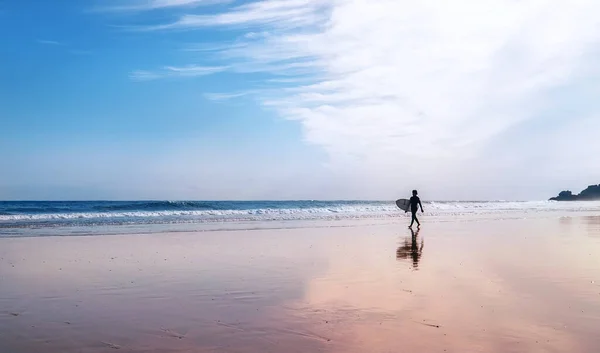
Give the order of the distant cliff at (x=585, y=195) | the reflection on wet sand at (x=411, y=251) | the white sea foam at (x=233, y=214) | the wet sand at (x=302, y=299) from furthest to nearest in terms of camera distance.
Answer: the distant cliff at (x=585, y=195) → the white sea foam at (x=233, y=214) → the reflection on wet sand at (x=411, y=251) → the wet sand at (x=302, y=299)

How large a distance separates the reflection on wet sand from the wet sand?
107 millimetres

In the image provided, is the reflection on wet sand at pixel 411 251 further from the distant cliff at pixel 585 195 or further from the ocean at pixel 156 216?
the distant cliff at pixel 585 195

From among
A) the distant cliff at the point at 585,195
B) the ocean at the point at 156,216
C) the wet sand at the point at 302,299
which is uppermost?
the distant cliff at the point at 585,195

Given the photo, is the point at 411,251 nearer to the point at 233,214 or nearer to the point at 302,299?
the point at 302,299

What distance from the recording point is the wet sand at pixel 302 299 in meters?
6.93

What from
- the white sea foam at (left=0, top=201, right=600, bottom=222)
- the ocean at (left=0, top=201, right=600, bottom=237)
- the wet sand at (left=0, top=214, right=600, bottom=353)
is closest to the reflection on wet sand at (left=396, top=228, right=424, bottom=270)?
the wet sand at (left=0, top=214, right=600, bottom=353)

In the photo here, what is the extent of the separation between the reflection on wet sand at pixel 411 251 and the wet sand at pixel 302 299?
0.11 meters

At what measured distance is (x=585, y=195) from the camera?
5123 inches

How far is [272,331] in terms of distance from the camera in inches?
291

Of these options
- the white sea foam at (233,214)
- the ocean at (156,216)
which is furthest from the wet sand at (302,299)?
the white sea foam at (233,214)

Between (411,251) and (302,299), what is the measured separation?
7.76 metres

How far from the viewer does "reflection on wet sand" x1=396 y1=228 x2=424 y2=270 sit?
1461cm

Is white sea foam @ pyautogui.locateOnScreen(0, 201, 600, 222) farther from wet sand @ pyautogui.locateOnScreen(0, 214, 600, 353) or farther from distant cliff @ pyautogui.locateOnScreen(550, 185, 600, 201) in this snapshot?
→ distant cliff @ pyautogui.locateOnScreen(550, 185, 600, 201)

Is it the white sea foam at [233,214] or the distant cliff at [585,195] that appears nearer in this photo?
the white sea foam at [233,214]
